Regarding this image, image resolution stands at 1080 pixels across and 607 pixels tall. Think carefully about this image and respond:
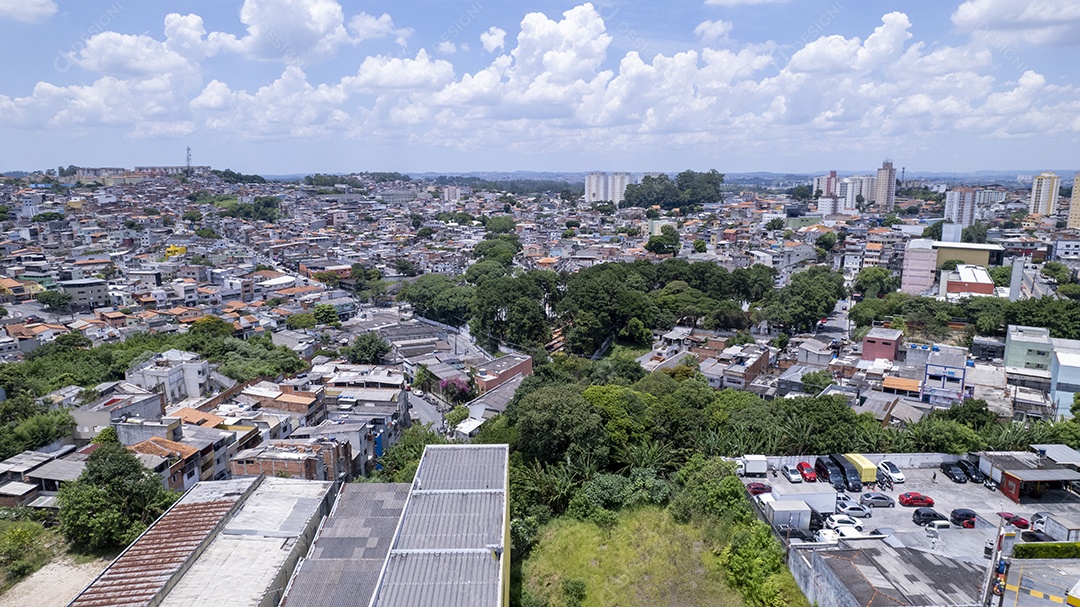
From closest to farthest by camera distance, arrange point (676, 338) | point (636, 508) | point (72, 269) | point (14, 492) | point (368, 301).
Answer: point (636, 508), point (14, 492), point (676, 338), point (72, 269), point (368, 301)

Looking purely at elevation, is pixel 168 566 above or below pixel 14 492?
above

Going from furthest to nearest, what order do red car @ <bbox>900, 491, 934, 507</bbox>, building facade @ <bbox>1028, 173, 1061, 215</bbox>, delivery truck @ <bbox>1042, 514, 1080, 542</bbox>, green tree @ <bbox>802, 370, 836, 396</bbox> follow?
building facade @ <bbox>1028, 173, 1061, 215</bbox> → green tree @ <bbox>802, 370, 836, 396</bbox> → red car @ <bbox>900, 491, 934, 507</bbox> → delivery truck @ <bbox>1042, 514, 1080, 542</bbox>

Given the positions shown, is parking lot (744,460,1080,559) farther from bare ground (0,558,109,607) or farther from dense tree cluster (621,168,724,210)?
dense tree cluster (621,168,724,210)

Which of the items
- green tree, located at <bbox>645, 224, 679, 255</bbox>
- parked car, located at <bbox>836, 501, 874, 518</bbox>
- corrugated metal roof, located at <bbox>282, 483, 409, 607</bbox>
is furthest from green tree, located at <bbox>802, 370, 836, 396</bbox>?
green tree, located at <bbox>645, 224, 679, 255</bbox>

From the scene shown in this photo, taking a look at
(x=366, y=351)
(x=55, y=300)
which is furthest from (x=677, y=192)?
(x=55, y=300)

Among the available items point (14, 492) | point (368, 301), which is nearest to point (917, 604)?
point (14, 492)

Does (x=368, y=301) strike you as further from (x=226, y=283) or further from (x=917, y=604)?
(x=917, y=604)

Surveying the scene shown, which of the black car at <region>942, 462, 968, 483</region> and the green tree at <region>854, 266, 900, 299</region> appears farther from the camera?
the green tree at <region>854, 266, 900, 299</region>
